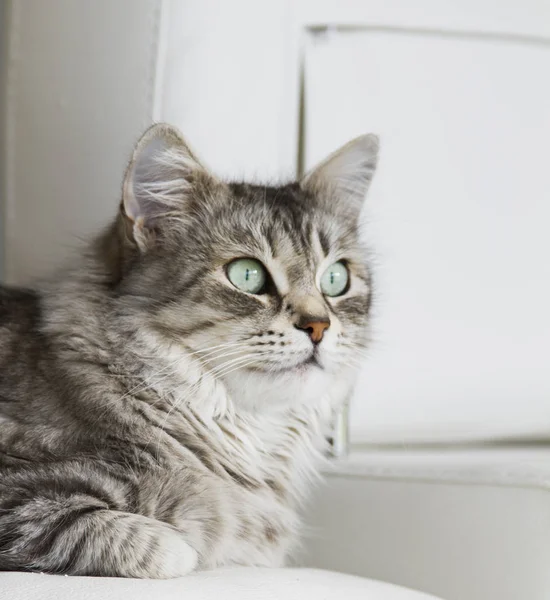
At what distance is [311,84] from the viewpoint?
1.92 meters

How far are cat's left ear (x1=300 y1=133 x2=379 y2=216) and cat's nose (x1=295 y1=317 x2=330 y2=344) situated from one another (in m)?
0.40

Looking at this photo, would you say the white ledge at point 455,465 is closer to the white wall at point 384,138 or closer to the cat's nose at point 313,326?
the white wall at point 384,138

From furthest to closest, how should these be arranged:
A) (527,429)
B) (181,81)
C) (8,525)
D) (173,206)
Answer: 1. (527,429)
2. (181,81)
3. (173,206)
4. (8,525)

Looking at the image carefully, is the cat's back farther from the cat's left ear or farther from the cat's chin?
the cat's left ear

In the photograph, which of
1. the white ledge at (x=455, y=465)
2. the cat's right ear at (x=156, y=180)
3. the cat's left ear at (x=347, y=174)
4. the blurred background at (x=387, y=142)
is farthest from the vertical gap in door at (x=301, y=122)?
the white ledge at (x=455, y=465)

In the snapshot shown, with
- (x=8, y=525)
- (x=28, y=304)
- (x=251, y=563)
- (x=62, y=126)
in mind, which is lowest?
(x=251, y=563)

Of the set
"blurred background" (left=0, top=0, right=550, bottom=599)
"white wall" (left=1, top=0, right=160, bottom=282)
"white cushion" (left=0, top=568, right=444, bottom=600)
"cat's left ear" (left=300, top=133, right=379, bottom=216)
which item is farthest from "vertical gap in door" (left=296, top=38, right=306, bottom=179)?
"white cushion" (left=0, top=568, right=444, bottom=600)

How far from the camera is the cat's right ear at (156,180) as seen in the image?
4.34ft

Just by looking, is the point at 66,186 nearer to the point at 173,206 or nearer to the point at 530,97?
the point at 173,206

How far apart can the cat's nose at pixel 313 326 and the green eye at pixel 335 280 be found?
0.51 ft

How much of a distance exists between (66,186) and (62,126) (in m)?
0.13

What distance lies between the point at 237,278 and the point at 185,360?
0.16 meters

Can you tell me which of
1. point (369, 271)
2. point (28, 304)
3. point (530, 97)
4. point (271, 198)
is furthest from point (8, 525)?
point (530, 97)

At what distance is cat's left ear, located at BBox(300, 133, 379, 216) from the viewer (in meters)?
1.60
